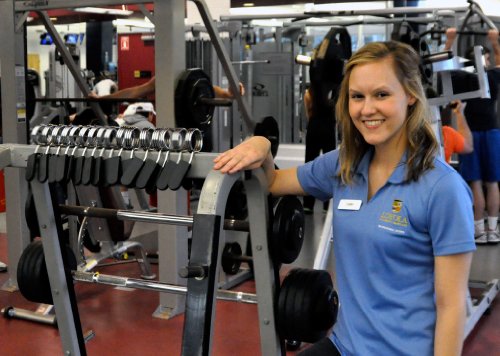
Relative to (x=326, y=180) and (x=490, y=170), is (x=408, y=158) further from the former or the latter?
(x=490, y=170)

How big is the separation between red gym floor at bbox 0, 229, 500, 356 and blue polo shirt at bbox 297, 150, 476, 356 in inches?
76.2

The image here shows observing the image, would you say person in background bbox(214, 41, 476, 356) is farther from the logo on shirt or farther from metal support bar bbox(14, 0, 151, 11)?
metal support bar bbox(14, 0, 151, 11)

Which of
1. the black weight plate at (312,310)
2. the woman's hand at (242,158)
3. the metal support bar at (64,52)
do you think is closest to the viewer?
the woman's hand at (242,158)

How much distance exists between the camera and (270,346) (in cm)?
209

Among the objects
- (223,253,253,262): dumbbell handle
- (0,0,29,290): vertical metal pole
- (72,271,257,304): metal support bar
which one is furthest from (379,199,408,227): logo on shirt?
(0,0,29,290): vertical metal pole

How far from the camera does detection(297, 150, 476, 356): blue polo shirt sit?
1608 mm

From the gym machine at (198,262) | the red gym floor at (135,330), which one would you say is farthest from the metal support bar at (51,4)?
the gym machine at (198,262)

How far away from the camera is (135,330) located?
3.94m

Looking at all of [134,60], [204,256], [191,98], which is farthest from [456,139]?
[134,60]

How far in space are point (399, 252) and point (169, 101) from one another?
8.44 ft

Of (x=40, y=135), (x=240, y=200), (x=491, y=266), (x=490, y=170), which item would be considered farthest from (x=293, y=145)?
(x=40, y=135)

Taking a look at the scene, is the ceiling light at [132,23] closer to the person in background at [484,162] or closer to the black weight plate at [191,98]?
the person in background at [484,162]

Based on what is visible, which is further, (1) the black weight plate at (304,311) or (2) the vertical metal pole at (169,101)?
(2) the vertical metal pole at (169,101)

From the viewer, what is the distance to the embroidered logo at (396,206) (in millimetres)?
1678
